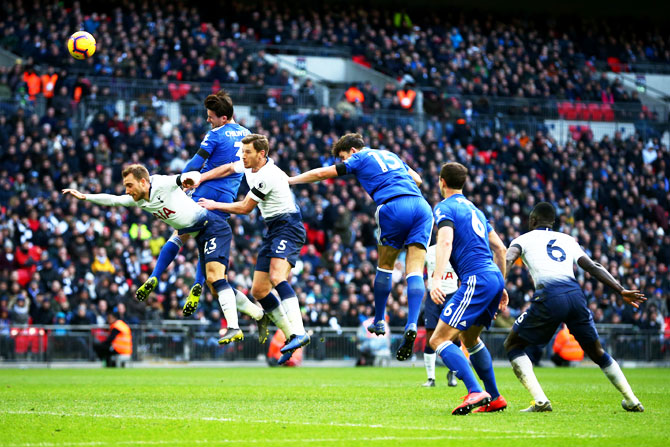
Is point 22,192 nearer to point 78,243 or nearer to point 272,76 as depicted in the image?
point 78,243

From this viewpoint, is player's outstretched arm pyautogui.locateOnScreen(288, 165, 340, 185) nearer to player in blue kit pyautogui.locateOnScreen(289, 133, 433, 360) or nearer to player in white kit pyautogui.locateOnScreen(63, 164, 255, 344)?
player in blue kit pyautogui.locateOnScreen(289, 133, 433, 360)

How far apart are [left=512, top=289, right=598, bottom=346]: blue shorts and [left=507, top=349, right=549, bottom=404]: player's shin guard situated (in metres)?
0.24

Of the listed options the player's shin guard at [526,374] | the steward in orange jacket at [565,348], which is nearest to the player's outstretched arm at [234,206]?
the player's shin guard at [526,374]

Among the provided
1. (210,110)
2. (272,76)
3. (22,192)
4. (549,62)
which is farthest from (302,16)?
(210,110)

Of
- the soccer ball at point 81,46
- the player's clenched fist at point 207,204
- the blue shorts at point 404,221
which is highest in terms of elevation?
the soccer ball at point 81,46

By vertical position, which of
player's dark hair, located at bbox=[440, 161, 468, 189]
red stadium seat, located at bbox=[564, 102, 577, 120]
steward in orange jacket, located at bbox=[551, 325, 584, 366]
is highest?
red stadium seat, located at bbox=[564, 102, 577, 120]

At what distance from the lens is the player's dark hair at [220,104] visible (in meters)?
13.0

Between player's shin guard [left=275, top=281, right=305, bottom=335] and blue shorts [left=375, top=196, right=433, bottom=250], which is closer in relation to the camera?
blue shorts [left=375, top=196, right=433, bottom=250]

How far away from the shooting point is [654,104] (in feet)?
136

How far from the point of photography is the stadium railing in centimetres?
2270

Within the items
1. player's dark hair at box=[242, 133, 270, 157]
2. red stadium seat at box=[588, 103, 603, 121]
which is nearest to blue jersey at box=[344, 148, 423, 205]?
player's dark hair at box=[242, 133, 270, 157]

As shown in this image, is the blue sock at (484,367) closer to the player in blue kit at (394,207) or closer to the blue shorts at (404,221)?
the player in blue kit at (394,207)

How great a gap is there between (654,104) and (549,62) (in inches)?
184

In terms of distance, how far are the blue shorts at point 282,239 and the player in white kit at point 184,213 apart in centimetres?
56
